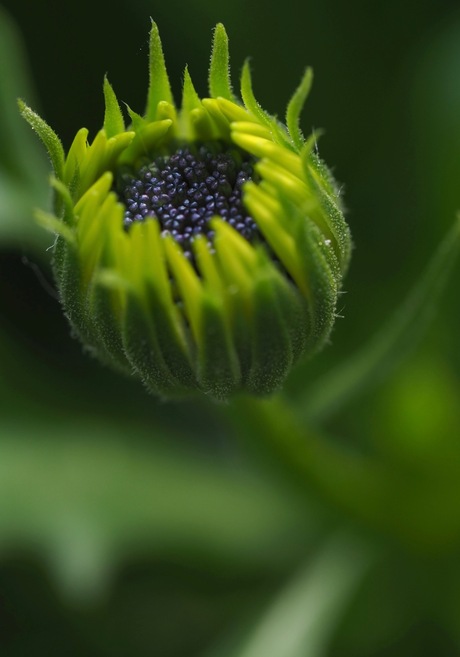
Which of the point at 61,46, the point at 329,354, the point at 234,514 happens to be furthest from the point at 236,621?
the point at 61,46

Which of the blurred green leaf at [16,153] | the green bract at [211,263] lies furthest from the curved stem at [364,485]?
the blurred green leaf at [16,153]

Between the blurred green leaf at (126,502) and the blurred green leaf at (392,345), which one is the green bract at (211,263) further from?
the blurred green leaf at (126,502)

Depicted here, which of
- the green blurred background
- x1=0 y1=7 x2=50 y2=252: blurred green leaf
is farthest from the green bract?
x1=0 y1=7 x2=50 y2=252: blurred green leaf

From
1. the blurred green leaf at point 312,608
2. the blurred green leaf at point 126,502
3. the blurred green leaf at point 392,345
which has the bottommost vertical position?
the blurred green leaf at point 312,608

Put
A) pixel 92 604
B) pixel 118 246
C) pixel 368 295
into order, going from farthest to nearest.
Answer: pixel 368 295 < pixel 92 604 < pixel 118 246

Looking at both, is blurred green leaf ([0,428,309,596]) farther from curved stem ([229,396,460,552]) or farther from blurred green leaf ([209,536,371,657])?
curved stem ([229,396,460,552])

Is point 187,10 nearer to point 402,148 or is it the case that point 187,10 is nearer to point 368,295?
point 402,148

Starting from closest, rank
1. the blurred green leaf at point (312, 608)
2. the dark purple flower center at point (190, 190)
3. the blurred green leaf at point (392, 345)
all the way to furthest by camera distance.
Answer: the dark purple flower center at point (190, 190)
the blurred green leaf at point (392, 345)
the blurred green leaf at point (312, 608)
